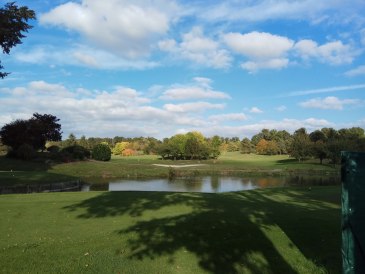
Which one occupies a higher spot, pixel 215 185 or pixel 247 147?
pixel 247 147

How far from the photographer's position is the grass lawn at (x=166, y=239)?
7.18 m

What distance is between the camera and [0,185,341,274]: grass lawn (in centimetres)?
718

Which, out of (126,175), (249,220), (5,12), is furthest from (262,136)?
(249,220)

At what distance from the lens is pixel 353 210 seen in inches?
165

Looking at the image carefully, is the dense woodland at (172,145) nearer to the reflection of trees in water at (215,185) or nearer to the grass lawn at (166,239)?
the reflection of trees in water at (215,185)

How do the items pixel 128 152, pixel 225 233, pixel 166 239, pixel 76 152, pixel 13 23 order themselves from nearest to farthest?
pixel 166 239 → pixel 225 233 → pixel 13 23 → pixel 76 152 → pixel 128 152

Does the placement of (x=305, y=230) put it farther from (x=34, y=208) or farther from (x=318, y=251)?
(x=34, y=208)

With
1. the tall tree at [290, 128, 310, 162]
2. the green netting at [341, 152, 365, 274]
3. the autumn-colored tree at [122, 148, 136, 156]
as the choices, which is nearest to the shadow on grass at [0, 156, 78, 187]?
the green netting at [341, 152, 365, 274]

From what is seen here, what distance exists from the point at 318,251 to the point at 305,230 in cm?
137

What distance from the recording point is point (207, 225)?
969cm

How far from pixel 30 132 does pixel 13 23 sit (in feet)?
110

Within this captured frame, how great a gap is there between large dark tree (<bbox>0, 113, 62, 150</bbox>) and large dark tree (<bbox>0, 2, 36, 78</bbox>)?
31576 millimetres

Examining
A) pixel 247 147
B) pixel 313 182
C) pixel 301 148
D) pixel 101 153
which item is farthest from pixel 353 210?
pixel 247 147

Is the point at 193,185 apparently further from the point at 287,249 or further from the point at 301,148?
the point at 301,148
